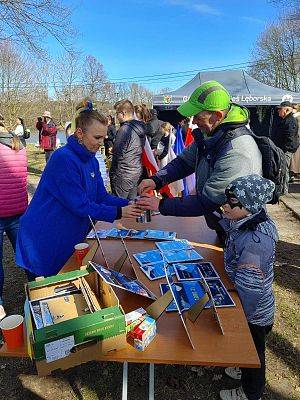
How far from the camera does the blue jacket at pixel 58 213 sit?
197 cm

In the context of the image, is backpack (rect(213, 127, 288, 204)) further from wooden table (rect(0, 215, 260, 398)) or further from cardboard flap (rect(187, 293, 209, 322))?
cardboard flap (rect(187, 293, 209, 322))

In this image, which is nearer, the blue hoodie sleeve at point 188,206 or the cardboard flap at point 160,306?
the cardboard flap at point 160,306

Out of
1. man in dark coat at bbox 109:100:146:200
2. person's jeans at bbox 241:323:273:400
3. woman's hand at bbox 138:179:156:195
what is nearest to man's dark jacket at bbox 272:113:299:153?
man in dark coat at bbox 109:100:146:200

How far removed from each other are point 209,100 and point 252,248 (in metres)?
0.94

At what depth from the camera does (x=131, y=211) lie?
7.52 feet

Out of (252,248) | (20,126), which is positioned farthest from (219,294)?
(20,126)

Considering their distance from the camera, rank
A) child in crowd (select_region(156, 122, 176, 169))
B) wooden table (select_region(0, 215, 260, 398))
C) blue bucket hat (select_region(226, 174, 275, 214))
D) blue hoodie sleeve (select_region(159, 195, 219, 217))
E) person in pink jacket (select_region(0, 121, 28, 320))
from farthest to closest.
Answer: child in crowd (select_region(156, 122, 176, 169)) → person in pink jacket (select_region(0, 121, 28, 320)) → blue hoodie sleeve (select_region(159, 195, 219, 217)) → blue bucket hat (select_region(226, 174, 275, 214)) → wooden table (select_region(0, 215, 260, 398))

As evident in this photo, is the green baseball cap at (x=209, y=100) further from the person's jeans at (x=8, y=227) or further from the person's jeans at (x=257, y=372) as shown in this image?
the person's jeans at (x=8, y=227)

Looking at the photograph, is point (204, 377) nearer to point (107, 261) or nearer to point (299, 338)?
point (299, 338)

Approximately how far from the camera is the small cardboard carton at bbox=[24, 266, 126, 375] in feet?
3.72

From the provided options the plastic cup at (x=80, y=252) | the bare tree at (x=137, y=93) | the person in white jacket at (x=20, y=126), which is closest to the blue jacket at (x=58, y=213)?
the plastic cup at (x=80, y=252)

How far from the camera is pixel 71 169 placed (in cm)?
197

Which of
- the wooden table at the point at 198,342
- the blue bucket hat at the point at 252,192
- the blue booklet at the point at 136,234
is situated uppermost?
the blue bucket hat at the point at 252,192

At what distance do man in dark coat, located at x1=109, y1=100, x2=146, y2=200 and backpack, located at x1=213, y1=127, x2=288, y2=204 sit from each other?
255 cm
